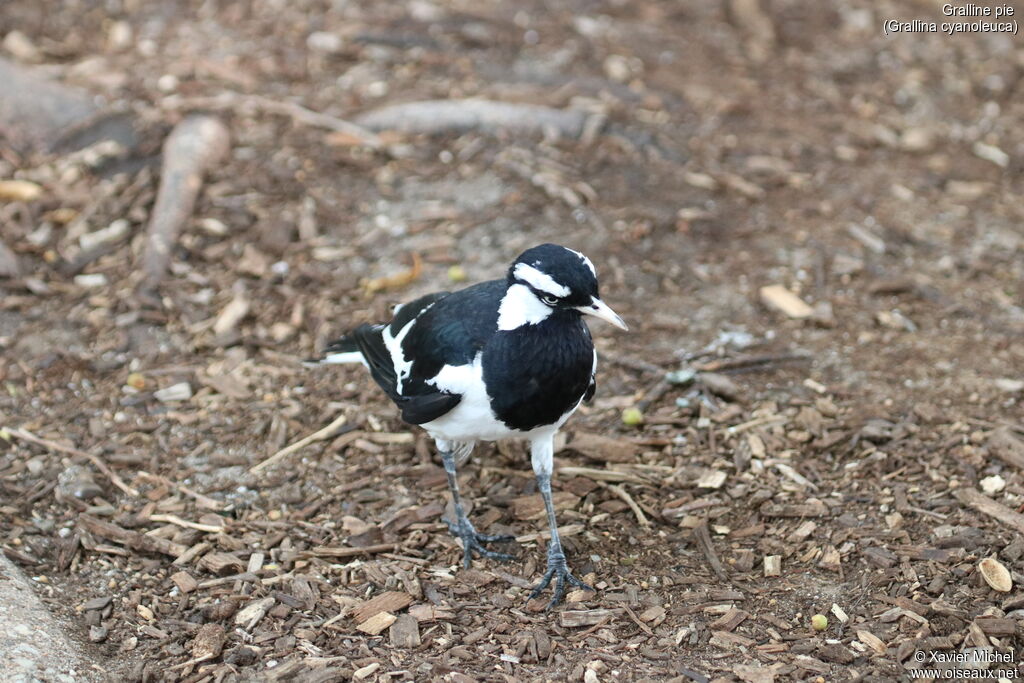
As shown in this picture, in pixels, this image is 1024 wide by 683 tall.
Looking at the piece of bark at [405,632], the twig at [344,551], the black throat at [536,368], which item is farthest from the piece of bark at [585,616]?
the twig at [344,551]

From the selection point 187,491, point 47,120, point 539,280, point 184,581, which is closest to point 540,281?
point 539,280

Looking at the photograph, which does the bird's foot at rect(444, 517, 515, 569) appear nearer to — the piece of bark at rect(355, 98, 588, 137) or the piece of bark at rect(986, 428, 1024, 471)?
the piece of bark at rect(986, 428, 1024, 471)

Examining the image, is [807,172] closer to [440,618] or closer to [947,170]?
[947,170]

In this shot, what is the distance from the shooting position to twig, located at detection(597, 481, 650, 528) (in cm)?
486

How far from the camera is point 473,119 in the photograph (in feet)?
25.3

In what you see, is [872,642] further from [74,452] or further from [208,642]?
[74,452]

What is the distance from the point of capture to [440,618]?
14.2ft

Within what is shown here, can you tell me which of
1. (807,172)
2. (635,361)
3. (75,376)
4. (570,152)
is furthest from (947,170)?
(75,376)

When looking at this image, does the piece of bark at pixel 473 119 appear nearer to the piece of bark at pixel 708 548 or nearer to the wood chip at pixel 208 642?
the piece of bark at pixel 708 548

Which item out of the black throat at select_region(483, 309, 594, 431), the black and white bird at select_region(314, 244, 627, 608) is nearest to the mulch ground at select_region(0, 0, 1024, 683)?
the black and white bird at select_region(314, 244, 627, 608)

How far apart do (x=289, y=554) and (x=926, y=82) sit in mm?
6705

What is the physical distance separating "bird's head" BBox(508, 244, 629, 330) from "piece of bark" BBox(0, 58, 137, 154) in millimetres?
4336

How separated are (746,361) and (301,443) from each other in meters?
2.43

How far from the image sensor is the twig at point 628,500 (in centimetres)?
486
